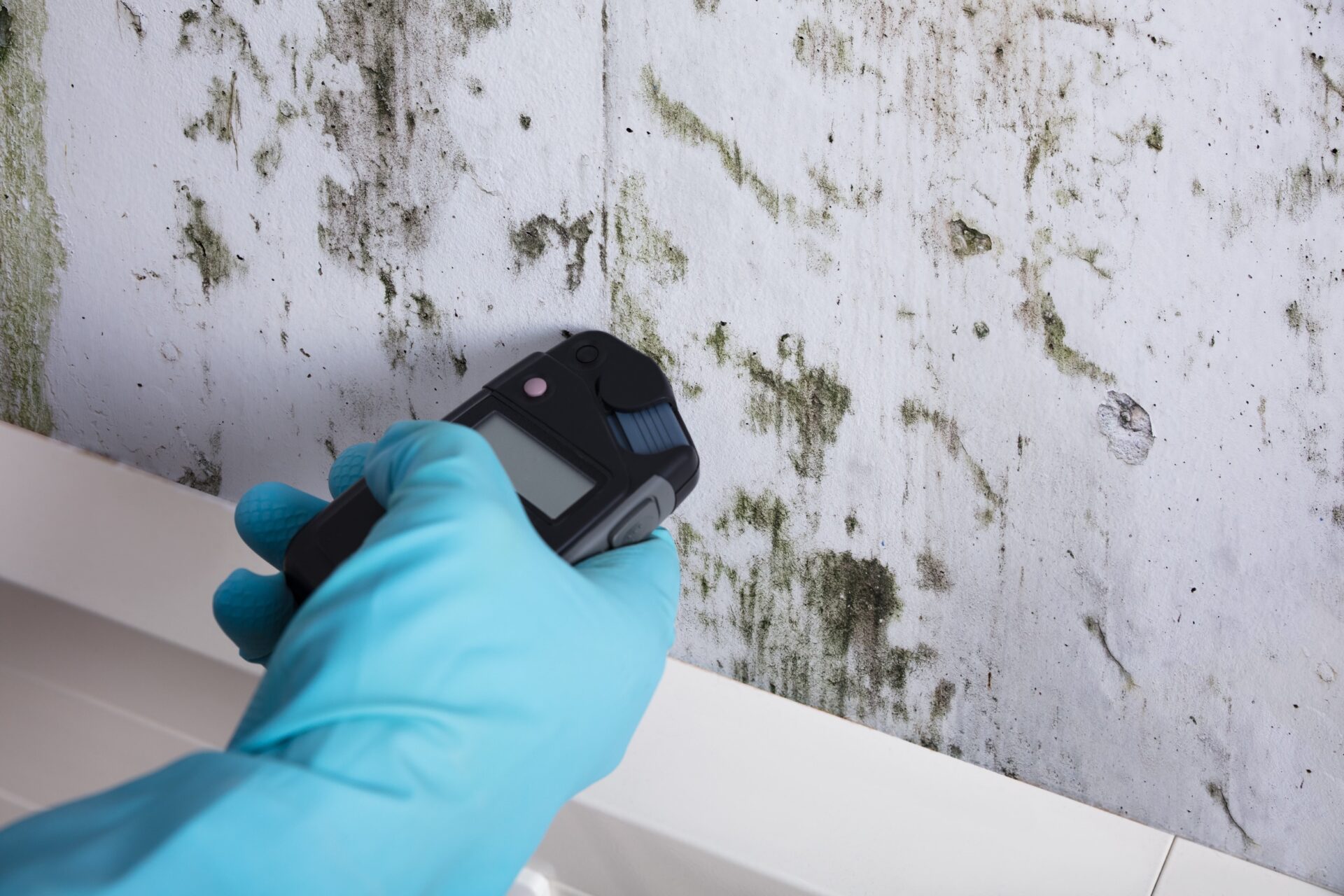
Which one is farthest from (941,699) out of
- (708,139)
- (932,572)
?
(708,139)

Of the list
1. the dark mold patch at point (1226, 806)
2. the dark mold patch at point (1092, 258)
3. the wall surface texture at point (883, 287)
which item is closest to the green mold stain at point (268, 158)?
the wall surface texture at point (883, 287)

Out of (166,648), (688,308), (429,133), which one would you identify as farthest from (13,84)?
(688,308)

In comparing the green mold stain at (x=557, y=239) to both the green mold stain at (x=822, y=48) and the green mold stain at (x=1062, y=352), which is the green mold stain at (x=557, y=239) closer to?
the green mold stain at (x=822, y=48)

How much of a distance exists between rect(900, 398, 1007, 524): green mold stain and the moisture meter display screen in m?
0.29

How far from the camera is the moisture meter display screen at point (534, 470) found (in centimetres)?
70

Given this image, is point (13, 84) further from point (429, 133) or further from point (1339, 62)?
point (1339, 62)

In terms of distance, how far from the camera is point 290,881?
45 cm

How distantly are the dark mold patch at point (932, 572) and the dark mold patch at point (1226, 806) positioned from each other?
286 mm

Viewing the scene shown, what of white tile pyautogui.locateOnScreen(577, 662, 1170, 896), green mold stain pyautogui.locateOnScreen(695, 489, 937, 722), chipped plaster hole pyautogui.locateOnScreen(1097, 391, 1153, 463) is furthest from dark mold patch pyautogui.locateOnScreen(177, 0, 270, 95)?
chipped plaster hole pyautogui.locateOnScreen(1097, 391, 1153, 463)

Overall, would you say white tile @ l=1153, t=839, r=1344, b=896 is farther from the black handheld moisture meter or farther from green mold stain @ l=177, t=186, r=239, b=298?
green mold stain @ l=177, t=186, r=239, b=298

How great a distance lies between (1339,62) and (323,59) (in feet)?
2.86

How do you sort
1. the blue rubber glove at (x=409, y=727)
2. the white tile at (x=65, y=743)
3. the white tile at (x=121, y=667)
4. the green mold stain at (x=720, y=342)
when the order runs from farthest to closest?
the white tile at (x=65, y=743) < the white tile at (x=121, y=667) < the green mold stain at (x=720, y=342) < the blue rubber glove at (x=409, y=727)

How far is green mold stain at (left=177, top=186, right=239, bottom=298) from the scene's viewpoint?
867 millimetres

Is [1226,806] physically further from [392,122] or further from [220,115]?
[220,115]
